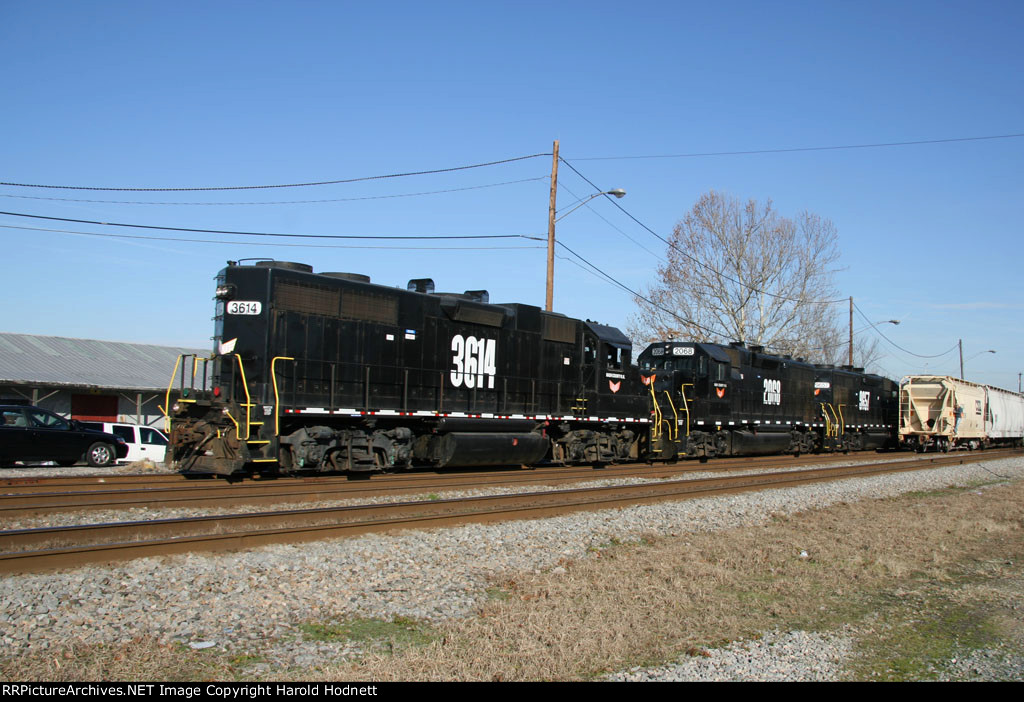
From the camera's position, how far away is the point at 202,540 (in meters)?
8.28

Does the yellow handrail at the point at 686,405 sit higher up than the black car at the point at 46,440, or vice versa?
the yellow handrail at the point at 686,405

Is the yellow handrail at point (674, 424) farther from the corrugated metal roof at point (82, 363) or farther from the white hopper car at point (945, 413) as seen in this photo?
the corrugated metal roof at point (82, 363)

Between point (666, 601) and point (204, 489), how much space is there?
28.5ft

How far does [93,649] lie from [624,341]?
57.7 ft

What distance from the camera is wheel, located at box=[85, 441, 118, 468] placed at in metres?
17.9

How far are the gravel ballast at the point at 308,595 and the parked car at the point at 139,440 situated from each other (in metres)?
14.7

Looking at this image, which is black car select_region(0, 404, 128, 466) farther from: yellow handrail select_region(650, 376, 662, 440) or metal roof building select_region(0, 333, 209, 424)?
yellow handrail select_region(650, 376, 662, 440)

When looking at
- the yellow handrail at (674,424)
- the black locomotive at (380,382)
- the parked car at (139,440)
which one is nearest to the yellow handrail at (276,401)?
the black locomotive at (380,382)

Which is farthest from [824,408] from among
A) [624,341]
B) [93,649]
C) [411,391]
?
[93,649]

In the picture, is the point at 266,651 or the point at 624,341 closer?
the point at 266,651

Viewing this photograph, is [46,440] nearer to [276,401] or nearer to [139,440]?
[139,440]

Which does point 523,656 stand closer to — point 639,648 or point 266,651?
point 639,648

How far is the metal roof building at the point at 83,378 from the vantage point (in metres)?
30.1

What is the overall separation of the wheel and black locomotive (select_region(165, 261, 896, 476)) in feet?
8.26
